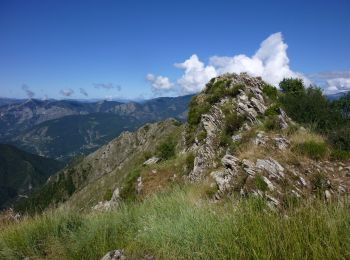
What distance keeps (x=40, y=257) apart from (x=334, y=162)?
10.6 m

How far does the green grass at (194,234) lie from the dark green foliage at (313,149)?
23.7ft

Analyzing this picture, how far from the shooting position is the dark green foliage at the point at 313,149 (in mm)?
12570

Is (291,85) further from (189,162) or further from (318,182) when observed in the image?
(318,182)

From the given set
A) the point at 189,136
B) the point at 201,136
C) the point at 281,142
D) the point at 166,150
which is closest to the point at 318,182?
the point at 281,142

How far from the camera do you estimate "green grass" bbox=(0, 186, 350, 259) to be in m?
4.35

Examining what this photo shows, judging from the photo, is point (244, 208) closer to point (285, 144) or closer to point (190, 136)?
point (285, 144)

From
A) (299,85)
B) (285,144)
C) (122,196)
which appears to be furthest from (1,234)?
(299,85)

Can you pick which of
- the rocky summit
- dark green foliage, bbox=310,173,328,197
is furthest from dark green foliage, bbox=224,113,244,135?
dark green foliage, bbox=310,173,328,197

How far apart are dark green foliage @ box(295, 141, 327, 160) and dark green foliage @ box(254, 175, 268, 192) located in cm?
366

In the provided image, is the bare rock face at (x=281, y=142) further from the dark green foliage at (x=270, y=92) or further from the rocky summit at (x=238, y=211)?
the dark green foliage at (x=270, y=92)

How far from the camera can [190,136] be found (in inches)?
1361

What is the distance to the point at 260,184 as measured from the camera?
32.0 feet

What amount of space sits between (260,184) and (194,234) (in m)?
5.00

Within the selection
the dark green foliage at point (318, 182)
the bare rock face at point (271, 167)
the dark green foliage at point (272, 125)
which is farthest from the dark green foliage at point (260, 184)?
the dark green foliage at point (272, 125)
